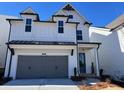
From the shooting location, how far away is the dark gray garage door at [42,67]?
14.5 m

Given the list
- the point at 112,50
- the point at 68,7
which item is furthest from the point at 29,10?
the point at 112,50

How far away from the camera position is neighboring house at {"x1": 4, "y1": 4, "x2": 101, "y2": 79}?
14.4 meters

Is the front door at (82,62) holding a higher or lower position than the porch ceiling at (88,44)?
lower

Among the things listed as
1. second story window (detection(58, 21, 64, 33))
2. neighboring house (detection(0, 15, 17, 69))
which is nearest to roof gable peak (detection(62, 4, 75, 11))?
second story window (detection(58, 21, 64, 33))

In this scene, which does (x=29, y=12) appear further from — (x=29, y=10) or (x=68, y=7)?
(x=68, y=7)

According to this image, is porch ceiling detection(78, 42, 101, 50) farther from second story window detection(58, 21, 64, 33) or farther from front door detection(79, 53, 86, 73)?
second story window detection(58, 21, 64, 33)

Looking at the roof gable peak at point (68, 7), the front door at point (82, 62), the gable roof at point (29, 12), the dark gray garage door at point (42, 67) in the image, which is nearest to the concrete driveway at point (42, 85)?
the dark gray garage door at point (42, 67)

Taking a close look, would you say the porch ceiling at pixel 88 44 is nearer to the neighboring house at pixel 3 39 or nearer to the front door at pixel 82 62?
the front door at pixel 82 62

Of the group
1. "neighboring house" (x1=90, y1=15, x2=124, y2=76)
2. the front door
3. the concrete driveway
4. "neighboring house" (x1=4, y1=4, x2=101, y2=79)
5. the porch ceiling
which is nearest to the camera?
the concrete driveway

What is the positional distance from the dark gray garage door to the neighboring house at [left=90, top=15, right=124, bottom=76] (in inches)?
197

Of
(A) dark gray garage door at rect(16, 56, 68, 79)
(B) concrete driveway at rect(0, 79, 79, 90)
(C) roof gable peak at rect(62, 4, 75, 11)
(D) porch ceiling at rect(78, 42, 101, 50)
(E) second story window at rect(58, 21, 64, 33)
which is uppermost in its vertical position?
(C) roof gable peak at rect(62, 4, 75, 11)

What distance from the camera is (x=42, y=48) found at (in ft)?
47.5

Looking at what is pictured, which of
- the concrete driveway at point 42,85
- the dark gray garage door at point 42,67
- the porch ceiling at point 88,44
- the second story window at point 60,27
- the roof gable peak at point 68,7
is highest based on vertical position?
the roof gable peak at point 68,7

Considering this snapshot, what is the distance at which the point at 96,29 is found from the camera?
70.2ft
